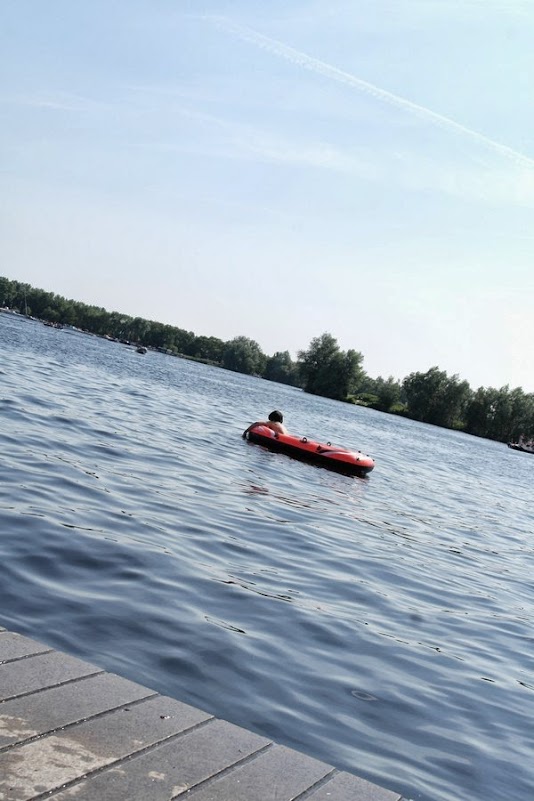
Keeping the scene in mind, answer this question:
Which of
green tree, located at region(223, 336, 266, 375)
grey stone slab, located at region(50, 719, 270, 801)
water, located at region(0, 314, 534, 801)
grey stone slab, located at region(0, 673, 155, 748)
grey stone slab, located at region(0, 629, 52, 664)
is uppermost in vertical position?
green tree, located at region(223, 336, 266, 375)

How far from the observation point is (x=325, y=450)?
19.2 metres

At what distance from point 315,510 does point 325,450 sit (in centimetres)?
698

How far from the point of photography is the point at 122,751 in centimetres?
254

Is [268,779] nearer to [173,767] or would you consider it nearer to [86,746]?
[173,767]

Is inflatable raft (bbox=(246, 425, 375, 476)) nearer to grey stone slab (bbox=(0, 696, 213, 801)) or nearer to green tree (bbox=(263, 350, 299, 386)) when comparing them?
grey stone slab (bbox=(0, 696, 213, 801))

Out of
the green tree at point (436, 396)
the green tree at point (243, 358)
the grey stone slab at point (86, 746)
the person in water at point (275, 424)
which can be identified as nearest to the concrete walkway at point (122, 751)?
the grey stone slab at point (86, 746)

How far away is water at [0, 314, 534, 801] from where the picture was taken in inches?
173

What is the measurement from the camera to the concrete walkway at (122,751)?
2318 millimetres

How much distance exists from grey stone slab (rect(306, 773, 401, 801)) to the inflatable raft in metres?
15.9

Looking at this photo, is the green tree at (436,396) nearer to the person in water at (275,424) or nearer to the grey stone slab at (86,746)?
the person in water at (275,424)

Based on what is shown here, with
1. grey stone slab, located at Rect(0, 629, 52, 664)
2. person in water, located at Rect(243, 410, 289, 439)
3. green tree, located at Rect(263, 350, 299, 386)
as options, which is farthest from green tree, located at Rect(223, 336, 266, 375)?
grey stone slab, located at Rect(0, 629, 52, 664)

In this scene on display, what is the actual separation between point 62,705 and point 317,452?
54.6 feet

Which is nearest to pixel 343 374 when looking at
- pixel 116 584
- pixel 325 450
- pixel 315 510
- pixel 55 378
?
pixel 55 378

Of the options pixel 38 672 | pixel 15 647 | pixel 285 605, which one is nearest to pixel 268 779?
pixel 38 672
